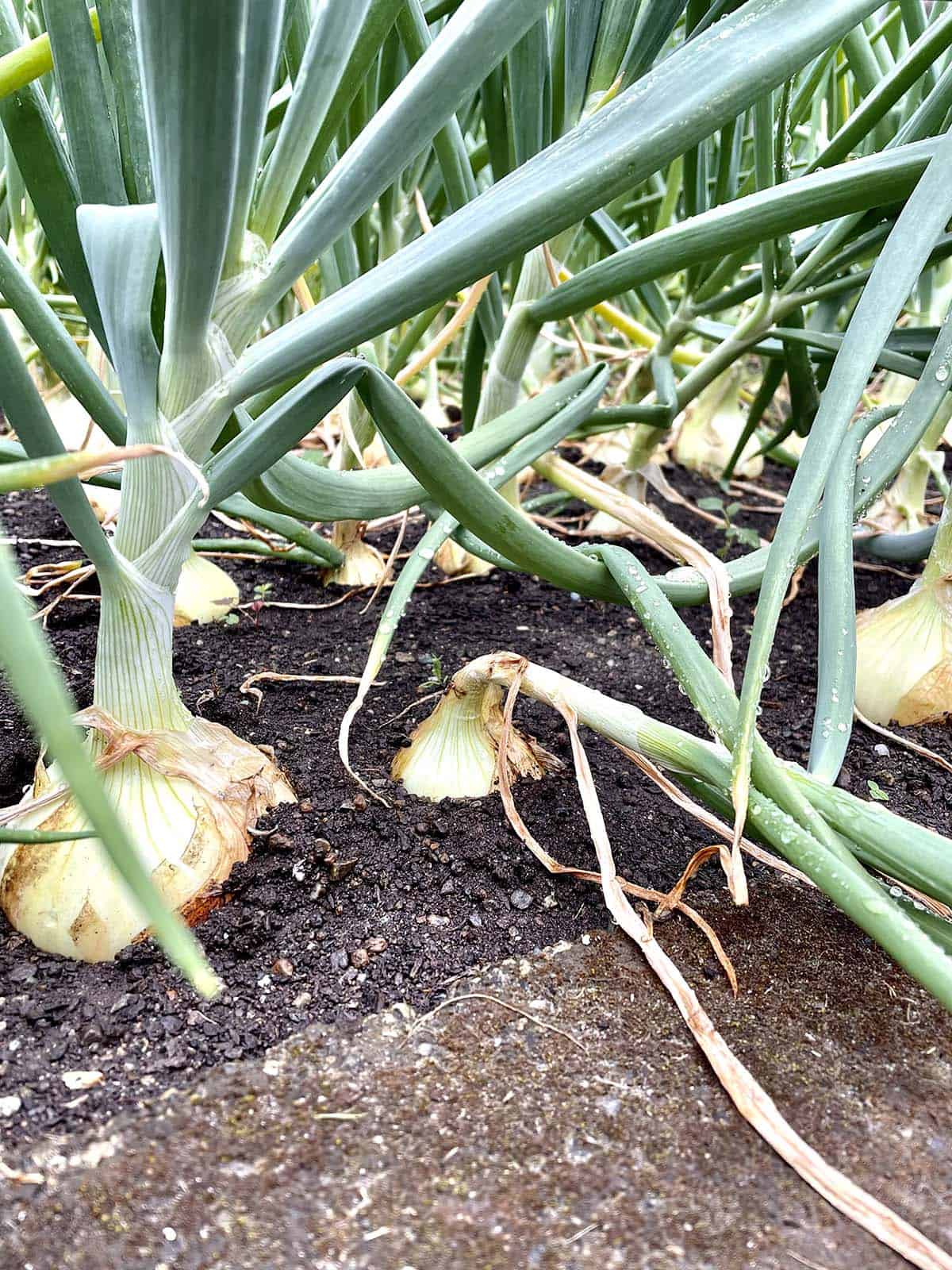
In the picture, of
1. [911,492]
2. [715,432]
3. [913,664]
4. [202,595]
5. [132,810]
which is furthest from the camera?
→ [715,432]

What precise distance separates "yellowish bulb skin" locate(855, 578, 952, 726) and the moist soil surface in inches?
1.1

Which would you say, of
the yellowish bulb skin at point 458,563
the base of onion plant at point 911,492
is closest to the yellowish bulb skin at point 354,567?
the yellowish bulb skin at point 458,563

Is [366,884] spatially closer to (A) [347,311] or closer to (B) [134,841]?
(B) [134,841]

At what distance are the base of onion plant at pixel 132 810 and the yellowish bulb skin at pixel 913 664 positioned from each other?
0.66 metres

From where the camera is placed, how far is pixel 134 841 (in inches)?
23.0

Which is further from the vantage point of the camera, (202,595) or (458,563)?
(458,563)

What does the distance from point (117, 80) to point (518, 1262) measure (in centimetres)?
71

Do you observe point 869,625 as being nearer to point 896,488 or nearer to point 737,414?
point 896,488

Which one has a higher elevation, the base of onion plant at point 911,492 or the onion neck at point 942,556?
the onion neck at point 942,556

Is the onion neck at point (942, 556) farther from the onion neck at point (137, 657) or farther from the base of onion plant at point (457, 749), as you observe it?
the onion neck at point (137, 657)

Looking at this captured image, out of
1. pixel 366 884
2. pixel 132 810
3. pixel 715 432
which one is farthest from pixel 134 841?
pixel 715 432

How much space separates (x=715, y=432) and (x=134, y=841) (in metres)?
1.65

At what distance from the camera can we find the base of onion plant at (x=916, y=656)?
976 millimetres

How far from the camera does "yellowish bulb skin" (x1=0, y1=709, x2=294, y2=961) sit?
0.59 m
